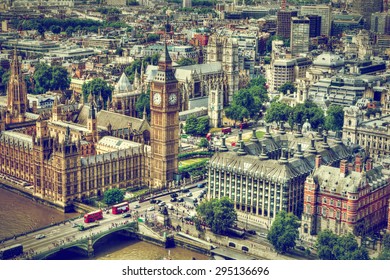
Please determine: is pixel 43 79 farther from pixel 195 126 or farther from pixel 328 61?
pixel 328 61

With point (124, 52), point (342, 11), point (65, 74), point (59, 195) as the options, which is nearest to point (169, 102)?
point (59, 195)

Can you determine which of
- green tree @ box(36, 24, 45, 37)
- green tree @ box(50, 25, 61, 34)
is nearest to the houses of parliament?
green tree @ box(36, 24, 45, 37)

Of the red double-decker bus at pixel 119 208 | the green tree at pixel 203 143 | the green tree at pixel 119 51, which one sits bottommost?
the red double-decker bus at pixel 119 208

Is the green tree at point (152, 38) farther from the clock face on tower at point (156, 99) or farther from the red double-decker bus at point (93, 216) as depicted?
the red double-decker bus at point (93, 216)

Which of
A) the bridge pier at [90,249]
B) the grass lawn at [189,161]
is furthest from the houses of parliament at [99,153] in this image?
the bridge pier at [90,249]

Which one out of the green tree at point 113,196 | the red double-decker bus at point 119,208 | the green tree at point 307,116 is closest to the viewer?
the red double-decker bus at point 119,208

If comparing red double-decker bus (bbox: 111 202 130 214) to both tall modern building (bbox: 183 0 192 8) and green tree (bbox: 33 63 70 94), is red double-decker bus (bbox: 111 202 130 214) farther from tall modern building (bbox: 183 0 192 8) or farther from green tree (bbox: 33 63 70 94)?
tall modern building (bbox: 183 0 192 8)

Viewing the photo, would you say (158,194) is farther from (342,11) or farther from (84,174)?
(342,11)
